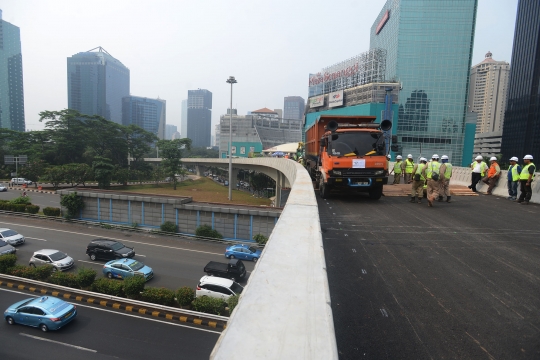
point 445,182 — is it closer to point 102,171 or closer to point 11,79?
point 102,171

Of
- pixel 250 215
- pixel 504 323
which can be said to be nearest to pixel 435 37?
pixel 250 215

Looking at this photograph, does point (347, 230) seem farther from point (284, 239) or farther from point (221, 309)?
point (221, 309)

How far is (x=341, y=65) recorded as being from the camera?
71.6 meters

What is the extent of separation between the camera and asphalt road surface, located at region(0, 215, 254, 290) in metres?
15.5

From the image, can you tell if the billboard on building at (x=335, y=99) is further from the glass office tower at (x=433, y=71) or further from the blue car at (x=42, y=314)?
the blue car at (x=42, y=314)

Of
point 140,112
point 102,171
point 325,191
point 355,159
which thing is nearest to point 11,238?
point 325,191

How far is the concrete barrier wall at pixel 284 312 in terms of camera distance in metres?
1.37

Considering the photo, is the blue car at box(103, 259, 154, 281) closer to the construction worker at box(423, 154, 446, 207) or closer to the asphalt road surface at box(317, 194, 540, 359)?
the asphalt road surface at box(317, 194, 540, 359)

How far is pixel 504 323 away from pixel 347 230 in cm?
320

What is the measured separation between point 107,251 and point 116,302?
610 cm

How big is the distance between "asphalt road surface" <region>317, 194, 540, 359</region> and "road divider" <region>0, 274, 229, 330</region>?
6634mm

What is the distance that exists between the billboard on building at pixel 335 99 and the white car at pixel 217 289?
64.0 m

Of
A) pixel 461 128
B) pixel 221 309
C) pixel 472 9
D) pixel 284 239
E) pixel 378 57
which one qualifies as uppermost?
pixel 472 9

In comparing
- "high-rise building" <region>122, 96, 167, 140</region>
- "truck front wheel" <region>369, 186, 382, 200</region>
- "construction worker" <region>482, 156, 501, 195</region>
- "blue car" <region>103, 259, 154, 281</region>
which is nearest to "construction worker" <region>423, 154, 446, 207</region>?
"truck front wheel" <region>369, 186, 382, 200</region>
